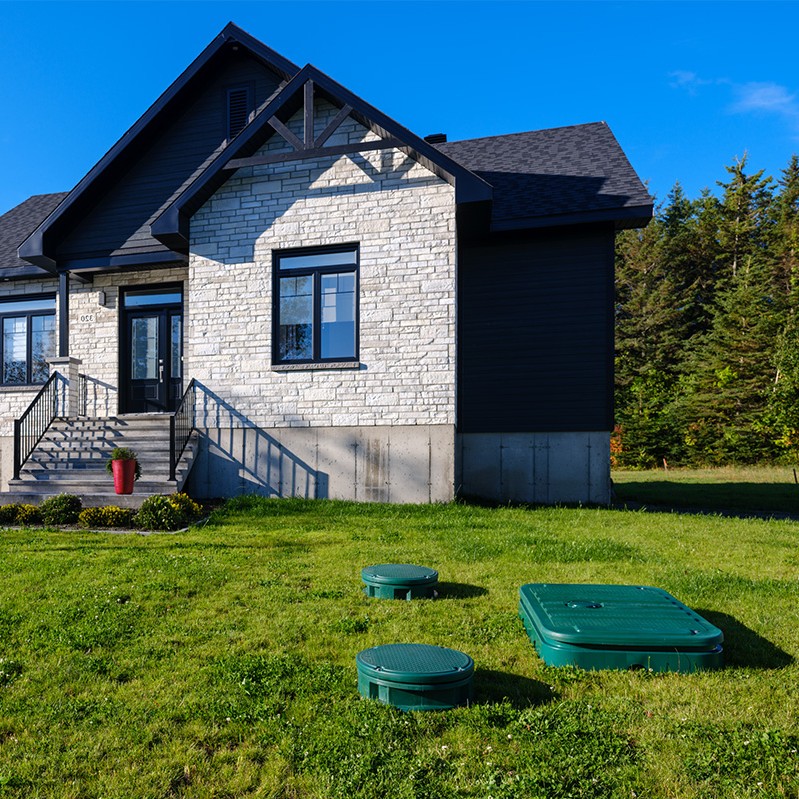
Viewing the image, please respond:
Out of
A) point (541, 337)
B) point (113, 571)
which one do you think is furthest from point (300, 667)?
point (541, 337)

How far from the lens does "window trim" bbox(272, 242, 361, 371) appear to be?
1094cm

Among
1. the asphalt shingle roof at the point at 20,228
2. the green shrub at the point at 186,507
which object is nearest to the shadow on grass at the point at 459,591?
the green shrub at the point at 186,507

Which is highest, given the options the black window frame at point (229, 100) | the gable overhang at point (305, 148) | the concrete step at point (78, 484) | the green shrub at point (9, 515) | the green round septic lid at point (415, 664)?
the black window frame at point (229, 100)

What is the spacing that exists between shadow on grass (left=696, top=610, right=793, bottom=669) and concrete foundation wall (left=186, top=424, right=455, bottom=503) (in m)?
6.36

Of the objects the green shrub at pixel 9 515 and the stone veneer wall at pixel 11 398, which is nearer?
the green shrub at pixel 9 515

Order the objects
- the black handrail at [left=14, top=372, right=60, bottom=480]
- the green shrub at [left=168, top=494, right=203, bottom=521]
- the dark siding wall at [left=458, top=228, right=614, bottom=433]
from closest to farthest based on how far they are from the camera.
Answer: the green shrub at [left=168, top=494, right=203, bottom=521], the black handrail at [left=14, top=372, right=60, bottom=480], the dark siding wall at [left=458, top=228, right=614, bottom=433]

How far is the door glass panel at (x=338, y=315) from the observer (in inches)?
436

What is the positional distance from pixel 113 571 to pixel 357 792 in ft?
14.3

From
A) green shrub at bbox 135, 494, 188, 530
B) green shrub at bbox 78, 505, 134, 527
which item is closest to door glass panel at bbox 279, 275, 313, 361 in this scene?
green shrub at bbox 135, 494, 188, 530

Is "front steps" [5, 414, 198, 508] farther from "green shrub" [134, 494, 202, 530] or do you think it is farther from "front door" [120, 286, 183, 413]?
"front door" [120, 286, 183, 413]

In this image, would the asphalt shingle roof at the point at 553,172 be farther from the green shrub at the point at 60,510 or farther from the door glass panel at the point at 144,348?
the green shrub at the point at 60,510

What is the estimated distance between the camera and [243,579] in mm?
5699

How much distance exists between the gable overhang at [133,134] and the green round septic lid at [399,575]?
34.0 feet

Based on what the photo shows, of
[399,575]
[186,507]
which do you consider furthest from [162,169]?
[399,575]
